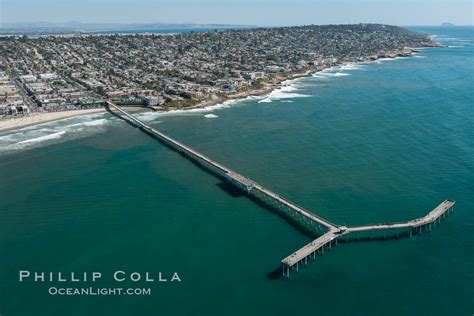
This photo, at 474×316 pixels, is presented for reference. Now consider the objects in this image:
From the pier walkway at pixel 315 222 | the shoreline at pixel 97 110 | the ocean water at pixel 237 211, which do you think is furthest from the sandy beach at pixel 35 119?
the pier walkway at pixel 315 222

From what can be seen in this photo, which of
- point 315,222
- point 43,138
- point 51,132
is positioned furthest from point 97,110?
point 315,222

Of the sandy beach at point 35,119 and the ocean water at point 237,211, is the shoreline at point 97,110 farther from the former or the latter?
the ocean water at point 237,211

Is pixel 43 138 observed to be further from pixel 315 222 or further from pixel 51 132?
pixel 315 222

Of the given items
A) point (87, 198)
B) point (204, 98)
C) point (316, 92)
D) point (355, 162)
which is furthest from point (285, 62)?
point (87, 198)

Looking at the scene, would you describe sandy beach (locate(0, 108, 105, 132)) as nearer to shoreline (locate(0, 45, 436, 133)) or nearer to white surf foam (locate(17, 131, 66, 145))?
shoreline (locate(0, 45, 436, 133))

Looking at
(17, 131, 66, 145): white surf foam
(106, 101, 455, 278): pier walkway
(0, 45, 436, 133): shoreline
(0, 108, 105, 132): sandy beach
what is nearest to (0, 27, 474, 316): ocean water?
(17, 131, 66, 145): white surf foam

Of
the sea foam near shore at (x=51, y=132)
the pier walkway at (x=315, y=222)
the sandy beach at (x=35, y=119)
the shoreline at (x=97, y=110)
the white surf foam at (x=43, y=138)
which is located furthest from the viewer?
the shoreline at (x=97, y=110)
